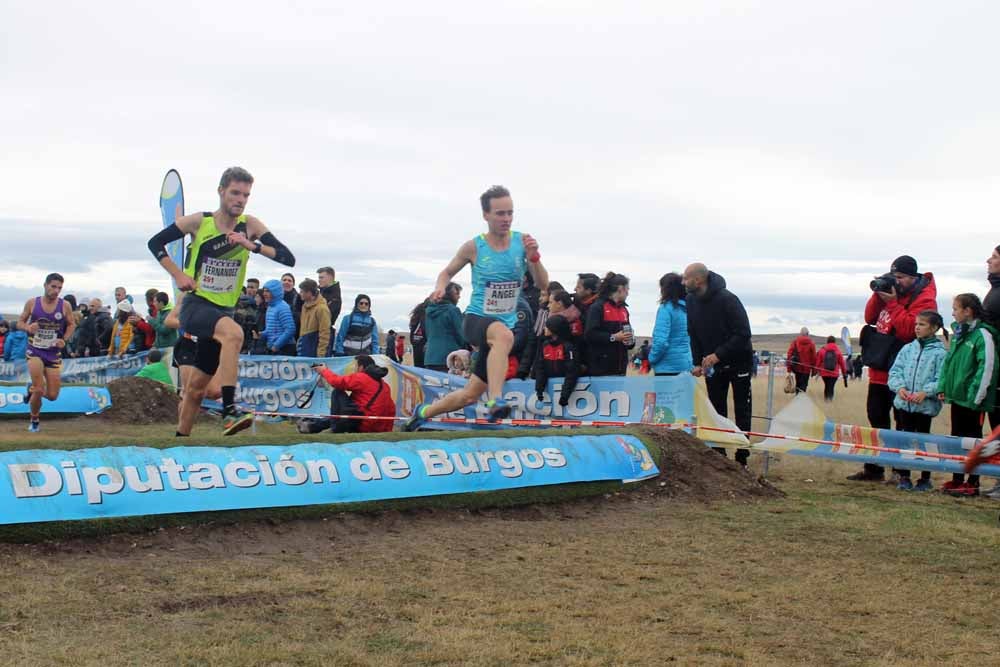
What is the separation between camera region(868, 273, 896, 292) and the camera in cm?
1036

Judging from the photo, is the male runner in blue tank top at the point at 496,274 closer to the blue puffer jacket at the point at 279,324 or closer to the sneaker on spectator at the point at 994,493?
the sneaker on spectator at the point at 994,493

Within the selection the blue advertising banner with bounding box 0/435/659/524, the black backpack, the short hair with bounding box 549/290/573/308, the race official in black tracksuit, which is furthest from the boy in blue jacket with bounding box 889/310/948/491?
the black backpack

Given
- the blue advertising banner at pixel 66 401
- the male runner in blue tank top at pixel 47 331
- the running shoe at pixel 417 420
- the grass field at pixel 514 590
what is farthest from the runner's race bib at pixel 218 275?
the blue advertising banner at pixel 66 401

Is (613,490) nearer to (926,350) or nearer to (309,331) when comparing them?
(926,350)

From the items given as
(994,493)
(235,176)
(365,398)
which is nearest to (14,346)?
(365,398)

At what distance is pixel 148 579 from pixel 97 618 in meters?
0.76

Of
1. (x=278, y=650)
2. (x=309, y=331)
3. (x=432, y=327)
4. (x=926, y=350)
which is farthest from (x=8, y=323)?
(x=278, y=650)

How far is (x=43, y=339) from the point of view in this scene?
1353cm

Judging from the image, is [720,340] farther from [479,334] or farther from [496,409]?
[496,409]

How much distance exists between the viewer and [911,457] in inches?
367

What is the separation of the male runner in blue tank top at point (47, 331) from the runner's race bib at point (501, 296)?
7.29 meters

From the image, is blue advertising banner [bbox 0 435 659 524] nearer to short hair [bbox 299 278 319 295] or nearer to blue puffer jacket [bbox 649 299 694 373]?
blue puffer jacket [bbox 649 299 694 373]

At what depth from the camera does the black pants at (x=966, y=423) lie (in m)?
9.60

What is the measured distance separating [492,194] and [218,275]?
2.26 metres
